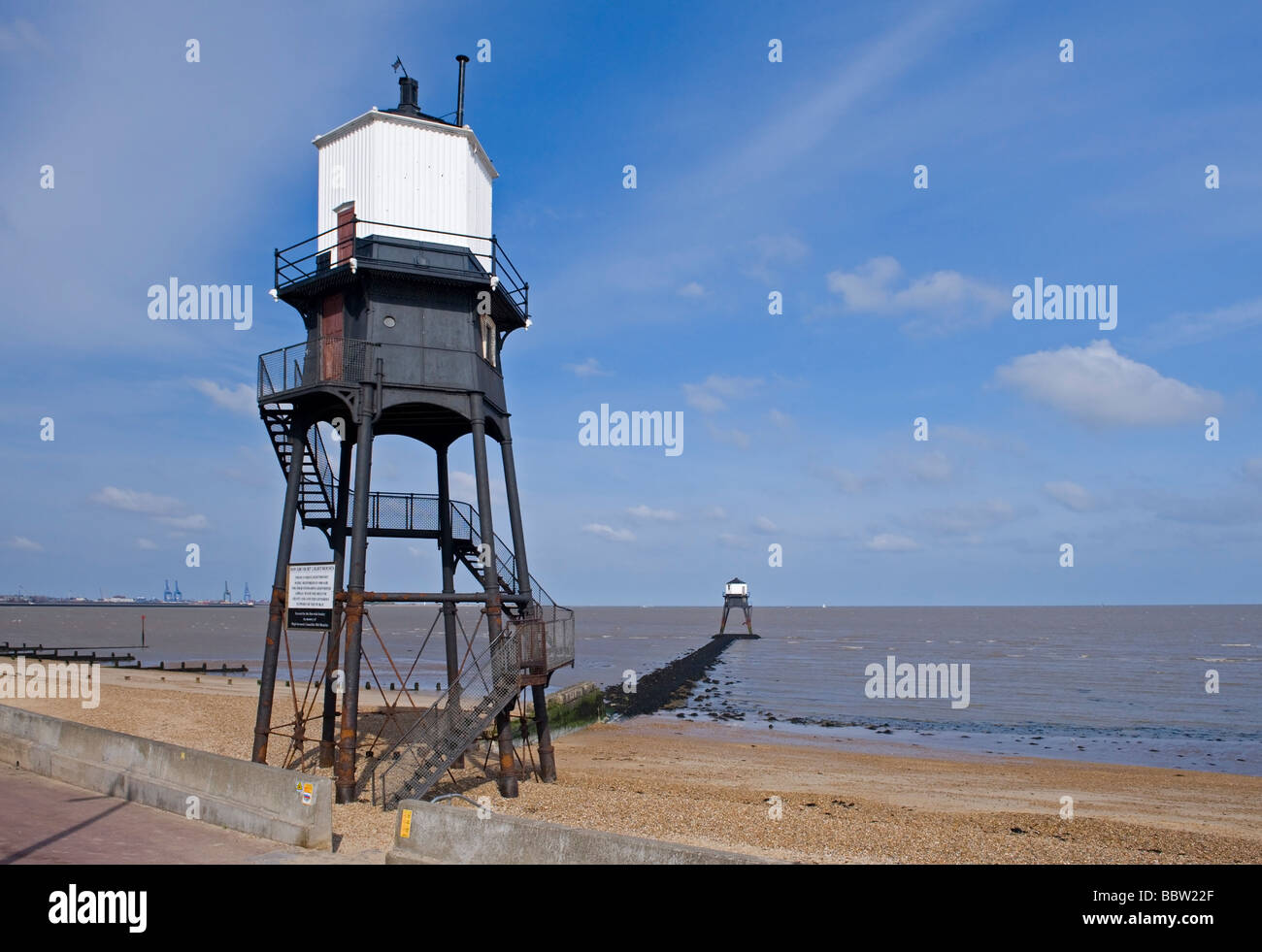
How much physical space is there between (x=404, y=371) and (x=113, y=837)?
378 inches

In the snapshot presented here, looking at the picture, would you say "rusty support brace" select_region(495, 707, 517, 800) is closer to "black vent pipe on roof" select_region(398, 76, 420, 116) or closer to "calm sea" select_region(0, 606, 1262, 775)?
"black vent pipe on roof" select_region(398, 76, 420, 116)

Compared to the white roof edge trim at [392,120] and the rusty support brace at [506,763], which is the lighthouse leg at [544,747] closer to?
the rusty support brace at [506,763]

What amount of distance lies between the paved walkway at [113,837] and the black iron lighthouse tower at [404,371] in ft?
14.3

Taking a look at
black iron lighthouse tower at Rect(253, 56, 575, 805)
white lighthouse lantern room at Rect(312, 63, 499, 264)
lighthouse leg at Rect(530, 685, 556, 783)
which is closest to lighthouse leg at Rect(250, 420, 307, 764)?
black iron lighthouse tower at Rect(253, 56, 575, 805)

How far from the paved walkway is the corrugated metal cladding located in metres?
11.3

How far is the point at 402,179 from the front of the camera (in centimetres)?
1875

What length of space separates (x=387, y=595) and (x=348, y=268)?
21.2ft

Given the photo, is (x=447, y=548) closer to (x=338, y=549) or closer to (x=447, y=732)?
(x=338, y=549)

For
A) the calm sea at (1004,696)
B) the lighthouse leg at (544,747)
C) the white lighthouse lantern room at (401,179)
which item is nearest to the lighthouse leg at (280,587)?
the white lighthouse lantern room at (401,179)

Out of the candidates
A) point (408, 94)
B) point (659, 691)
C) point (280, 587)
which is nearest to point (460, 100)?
point (408, 94)

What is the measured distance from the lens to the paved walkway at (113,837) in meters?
10.7
